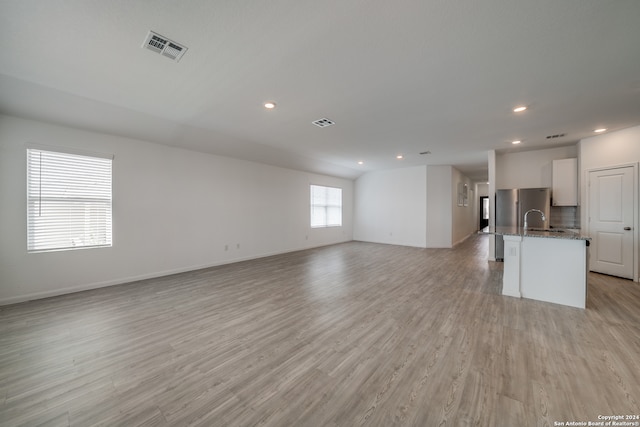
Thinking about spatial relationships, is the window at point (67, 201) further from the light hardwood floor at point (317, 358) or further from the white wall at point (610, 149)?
the white wall at point (610, 149)

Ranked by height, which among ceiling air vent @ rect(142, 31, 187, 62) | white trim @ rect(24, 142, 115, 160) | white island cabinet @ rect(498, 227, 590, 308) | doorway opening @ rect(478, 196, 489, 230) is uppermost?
ceiling air vent @ rect(142, 31, 187, 62)

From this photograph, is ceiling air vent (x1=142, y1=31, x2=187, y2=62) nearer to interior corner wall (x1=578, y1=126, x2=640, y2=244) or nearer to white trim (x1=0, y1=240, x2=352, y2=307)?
white trim (x1=0, y1=240, x2=352, y2=307)

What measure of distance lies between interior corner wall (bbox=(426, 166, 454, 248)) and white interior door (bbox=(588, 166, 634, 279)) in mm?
3354

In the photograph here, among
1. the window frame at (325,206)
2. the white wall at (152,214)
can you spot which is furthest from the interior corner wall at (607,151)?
the white wall at (152,214)

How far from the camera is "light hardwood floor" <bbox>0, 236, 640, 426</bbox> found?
1537 mm

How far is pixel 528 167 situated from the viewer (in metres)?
6.07

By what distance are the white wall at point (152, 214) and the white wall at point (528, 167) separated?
597cm

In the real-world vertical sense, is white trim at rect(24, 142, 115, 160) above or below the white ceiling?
below

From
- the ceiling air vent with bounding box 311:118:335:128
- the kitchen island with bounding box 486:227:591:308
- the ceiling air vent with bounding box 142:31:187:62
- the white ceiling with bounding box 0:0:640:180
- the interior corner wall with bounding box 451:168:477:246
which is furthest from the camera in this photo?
the interior corner wall with bounding box 451:168:477:246

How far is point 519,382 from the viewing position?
177 cm

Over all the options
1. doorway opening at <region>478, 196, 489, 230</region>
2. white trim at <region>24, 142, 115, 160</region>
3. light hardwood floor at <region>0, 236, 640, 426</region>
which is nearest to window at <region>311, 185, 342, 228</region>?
light hardwood floor at <region>0, 236, 640, 426</region>

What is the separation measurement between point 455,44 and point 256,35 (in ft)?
5.84

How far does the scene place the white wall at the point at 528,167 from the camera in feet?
18.7

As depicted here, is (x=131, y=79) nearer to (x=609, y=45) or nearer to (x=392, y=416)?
(x=392, y=416)
